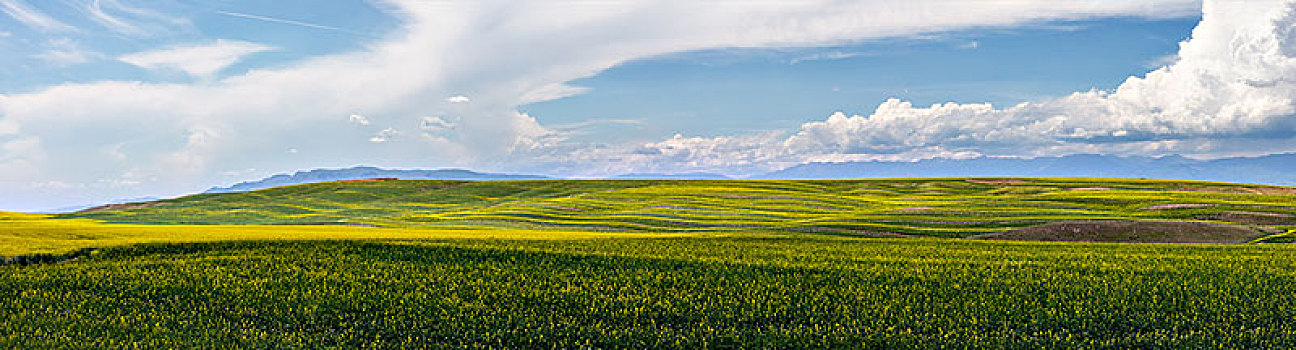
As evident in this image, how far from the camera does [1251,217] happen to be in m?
63.3

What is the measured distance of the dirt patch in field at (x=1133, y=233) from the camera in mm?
50062

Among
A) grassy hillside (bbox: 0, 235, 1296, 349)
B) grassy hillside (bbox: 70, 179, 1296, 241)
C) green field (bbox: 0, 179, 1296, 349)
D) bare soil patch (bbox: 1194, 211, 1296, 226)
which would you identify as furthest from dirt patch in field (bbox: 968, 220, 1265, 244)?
grassy hillside (bbox: 0, 235, 1296, 349)

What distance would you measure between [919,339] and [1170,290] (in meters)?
11.1

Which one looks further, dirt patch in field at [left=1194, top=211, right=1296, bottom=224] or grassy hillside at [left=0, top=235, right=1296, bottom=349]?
dirt patch in field at [left=1194, top=211, right=1296, bottom=224]

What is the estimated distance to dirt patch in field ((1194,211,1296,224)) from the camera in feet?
202

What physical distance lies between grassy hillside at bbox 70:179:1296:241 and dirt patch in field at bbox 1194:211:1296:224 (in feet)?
0.31

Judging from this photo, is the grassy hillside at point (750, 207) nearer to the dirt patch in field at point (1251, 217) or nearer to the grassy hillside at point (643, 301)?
the dirt patch in field at point (1251, 217)

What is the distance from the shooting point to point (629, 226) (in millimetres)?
68375

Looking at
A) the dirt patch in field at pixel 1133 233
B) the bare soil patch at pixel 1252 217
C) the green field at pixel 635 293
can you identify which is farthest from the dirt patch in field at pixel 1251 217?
the green field at pixel 635 293

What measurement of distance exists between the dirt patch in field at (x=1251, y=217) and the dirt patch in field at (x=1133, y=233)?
43.4 feet

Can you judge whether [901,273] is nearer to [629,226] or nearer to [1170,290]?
[1170,290]

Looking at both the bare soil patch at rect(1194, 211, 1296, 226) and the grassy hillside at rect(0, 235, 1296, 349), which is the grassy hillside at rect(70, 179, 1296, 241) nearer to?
the bare soil patch at rect(1194, 211, 1296, 226)

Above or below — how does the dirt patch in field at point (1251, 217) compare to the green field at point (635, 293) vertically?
below

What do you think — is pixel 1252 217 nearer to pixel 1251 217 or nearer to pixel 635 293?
pixel 1251 217
